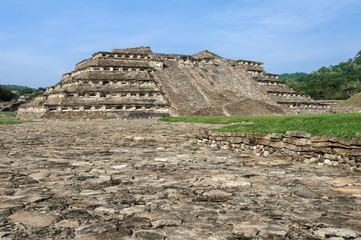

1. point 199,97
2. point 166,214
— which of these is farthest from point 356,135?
point 199,97

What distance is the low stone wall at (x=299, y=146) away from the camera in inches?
249

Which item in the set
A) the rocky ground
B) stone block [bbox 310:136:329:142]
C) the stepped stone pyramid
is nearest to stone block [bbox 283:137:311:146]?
stone block [bbox 310:136:329:142]

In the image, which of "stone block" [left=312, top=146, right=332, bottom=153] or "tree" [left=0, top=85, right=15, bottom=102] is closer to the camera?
"stone block" [left=312, top=146, right=332, bottom=153]

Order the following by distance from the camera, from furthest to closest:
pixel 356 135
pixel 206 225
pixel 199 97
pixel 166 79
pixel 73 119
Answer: pixel 166 79
pixel 199 97
pixel 73 119
pixel 356 135
pixel 206 225

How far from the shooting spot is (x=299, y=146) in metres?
7.49

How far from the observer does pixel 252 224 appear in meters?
3.25

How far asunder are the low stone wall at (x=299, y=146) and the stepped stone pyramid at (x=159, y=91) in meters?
20.0

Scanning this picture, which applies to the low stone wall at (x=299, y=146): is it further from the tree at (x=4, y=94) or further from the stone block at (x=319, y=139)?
the tree at (x=4, y=94)

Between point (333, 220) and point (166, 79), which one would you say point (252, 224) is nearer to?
point (333, 220)

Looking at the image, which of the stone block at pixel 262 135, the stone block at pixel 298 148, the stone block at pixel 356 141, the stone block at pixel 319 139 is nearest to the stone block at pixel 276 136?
the stone block at pixel 262 135

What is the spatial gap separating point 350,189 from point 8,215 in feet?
15.7

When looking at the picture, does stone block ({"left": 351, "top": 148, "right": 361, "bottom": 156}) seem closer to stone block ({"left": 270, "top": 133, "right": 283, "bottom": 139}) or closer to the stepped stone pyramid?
stone block ({"left": 270, "top": 133, "right": 283, "bottom": 139})

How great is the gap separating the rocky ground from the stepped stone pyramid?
22.4 m

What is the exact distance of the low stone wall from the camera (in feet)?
20.7
